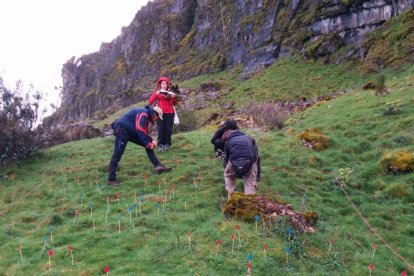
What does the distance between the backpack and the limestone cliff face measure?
33.6 feet

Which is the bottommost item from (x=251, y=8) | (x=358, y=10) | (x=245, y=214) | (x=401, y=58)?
(x=245, y=214)

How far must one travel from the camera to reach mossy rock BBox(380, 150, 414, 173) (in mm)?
11633

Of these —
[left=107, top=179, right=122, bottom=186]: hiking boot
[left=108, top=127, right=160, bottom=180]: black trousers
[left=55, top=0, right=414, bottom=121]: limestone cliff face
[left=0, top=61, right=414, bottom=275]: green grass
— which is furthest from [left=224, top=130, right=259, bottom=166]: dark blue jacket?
[left=55, top=0, right=414, bottom=121]: limestone cliff face

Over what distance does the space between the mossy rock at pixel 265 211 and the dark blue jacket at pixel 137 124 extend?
12.4 ft

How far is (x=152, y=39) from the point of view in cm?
11381

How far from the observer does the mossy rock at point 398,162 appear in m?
11.6

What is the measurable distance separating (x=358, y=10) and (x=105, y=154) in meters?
43.0

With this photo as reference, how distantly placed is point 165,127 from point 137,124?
3.04 m

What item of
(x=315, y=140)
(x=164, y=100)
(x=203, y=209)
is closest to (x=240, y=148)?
(x=203, y=209)

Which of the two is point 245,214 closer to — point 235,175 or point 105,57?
point 235,175

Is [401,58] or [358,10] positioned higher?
[358,10]

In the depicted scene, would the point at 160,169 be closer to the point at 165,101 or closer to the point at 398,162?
the point at 165,101

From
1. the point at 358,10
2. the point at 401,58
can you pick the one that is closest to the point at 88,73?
the point at 358,10

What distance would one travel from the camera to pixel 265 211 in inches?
333
